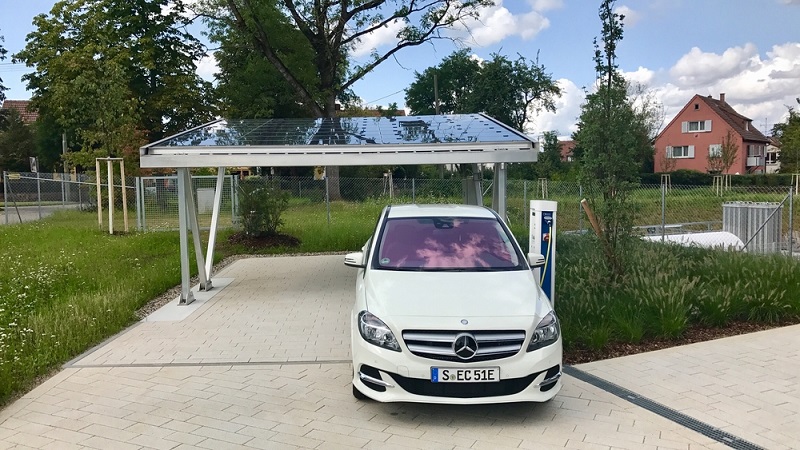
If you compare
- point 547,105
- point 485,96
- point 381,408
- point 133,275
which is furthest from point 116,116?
point 547,105

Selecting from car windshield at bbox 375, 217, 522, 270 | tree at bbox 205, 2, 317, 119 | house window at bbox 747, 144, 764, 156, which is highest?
tree at bbox 205, 2, 317, 119

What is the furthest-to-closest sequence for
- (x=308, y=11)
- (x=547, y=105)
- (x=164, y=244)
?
(x=547, y=105), (x=308, y=11), (x=164, y=244)

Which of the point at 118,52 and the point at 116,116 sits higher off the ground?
the point at 118,52

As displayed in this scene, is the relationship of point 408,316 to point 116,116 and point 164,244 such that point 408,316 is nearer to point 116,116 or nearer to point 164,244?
point 164,244

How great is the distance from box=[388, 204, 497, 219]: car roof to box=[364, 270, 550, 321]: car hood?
3.45 feet

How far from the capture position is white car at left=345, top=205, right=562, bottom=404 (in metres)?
4.43

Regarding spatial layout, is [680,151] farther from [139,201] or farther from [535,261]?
[535,261]

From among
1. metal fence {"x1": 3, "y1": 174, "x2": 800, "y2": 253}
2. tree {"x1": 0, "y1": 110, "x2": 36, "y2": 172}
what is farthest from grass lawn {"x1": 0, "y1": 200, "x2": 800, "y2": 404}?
tree {"x1": 0, "y1": 110, "x2": 36, "y2": 172}

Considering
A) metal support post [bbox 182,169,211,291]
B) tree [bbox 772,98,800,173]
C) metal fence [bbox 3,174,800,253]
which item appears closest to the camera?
metal support post [bbox 182,169,211,291]

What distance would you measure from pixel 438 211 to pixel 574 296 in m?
2.31

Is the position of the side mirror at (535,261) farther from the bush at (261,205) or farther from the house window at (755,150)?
the house window at (755,150)

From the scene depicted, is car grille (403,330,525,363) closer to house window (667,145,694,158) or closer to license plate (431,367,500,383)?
license plate (431,367,500,383)

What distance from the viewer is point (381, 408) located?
499 cm

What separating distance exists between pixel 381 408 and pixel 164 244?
1147cm
